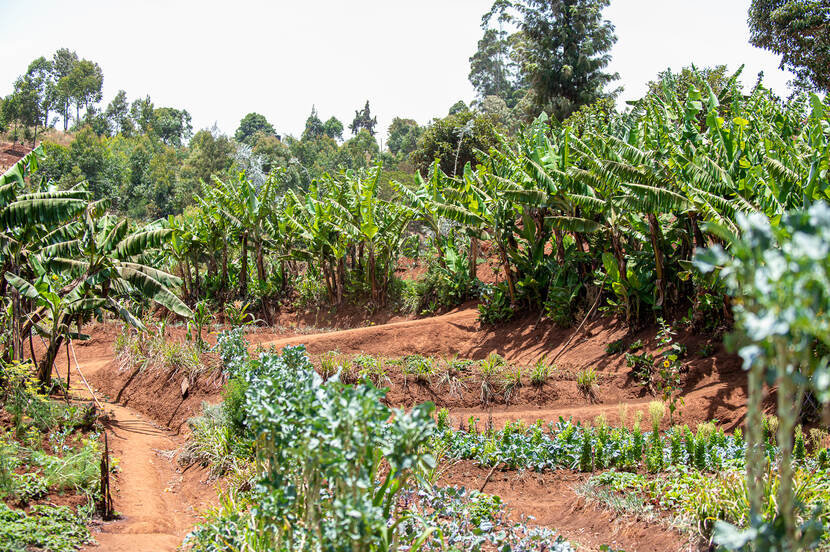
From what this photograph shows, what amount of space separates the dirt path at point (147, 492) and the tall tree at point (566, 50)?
24938 millimetres

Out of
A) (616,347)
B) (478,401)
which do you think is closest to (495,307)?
(616,347)

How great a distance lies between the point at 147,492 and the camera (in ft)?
22.4

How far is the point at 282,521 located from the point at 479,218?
10758 mm

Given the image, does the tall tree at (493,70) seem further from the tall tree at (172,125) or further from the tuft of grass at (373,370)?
the tuft of grass at (373,370)

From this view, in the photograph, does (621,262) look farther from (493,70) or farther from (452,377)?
(493,70)

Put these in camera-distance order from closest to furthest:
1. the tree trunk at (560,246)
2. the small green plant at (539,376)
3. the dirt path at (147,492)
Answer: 1. the dirt path at (147,492)
2. the small green plant at (539,376)
3. the tree trunk at (560,246)

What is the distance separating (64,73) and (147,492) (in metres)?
88.9

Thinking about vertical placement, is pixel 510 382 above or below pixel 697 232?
below

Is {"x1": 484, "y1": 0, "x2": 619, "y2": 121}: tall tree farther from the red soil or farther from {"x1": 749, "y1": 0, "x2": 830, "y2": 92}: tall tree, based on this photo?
the red soil

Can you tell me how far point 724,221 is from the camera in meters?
8.52

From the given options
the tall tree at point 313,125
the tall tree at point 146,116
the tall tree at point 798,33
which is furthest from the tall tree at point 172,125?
the tall tree at point 798,33

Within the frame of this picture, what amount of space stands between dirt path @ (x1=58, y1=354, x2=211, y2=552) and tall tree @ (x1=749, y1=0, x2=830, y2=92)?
21439 mm

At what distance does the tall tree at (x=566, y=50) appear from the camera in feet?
96.1

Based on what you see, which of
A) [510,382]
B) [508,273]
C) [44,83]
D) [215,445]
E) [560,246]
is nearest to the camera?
[215,445]
